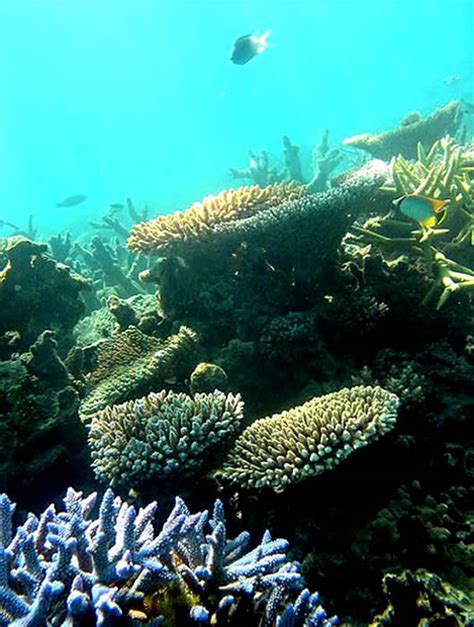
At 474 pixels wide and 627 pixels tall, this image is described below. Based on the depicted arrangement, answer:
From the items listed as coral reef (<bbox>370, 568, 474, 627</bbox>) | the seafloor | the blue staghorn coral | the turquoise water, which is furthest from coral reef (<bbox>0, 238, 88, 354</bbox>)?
the turquoise water

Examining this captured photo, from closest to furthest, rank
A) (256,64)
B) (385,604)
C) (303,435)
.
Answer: (385,604), (303,435), (256,64)

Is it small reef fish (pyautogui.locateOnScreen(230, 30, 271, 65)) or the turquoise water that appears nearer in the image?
small reef fish (pyautogui.locateOnScreen(230, 30, 271, 65))

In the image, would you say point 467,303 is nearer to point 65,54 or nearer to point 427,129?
point 427,129

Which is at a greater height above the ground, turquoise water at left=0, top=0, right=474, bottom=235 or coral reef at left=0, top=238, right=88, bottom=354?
turquoise water at left=0, top=0, right=474, bottom=235

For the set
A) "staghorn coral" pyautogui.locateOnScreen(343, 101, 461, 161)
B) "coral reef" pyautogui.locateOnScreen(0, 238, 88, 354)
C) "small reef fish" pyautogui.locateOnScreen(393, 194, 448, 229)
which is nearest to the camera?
"small reef fish" pyautogui.locateOnScreen(393, 194, 448, 229)

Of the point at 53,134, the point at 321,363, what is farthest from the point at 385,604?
the point at 53,134

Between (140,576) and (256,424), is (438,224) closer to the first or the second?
(256,424)

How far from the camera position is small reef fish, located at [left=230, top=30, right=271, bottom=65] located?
8.48m

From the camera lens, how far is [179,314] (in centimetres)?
450

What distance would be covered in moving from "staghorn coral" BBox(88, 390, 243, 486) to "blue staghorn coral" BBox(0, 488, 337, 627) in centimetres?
66

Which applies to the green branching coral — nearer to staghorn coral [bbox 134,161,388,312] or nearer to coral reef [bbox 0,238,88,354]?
staghorn coral [bbox 134,161,388,312]

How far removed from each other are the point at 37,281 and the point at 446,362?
14.1 feet

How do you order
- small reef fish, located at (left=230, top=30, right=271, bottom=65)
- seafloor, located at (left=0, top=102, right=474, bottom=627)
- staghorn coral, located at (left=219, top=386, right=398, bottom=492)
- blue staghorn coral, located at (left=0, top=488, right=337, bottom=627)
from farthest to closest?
small reef fish, located at (left=230, top=30, right=271, bottom=65) < staghorn coral, located at (left=219, top=386, right=398, bottom=492) < seafloor, located at (left=0, top=102, right=474, bottom=627) < blue staghorn coral, located at (left=0, top=488, right=337, bottom=627)

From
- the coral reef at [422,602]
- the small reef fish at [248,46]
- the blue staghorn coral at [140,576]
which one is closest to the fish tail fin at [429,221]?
the coral reef at [422,602]
